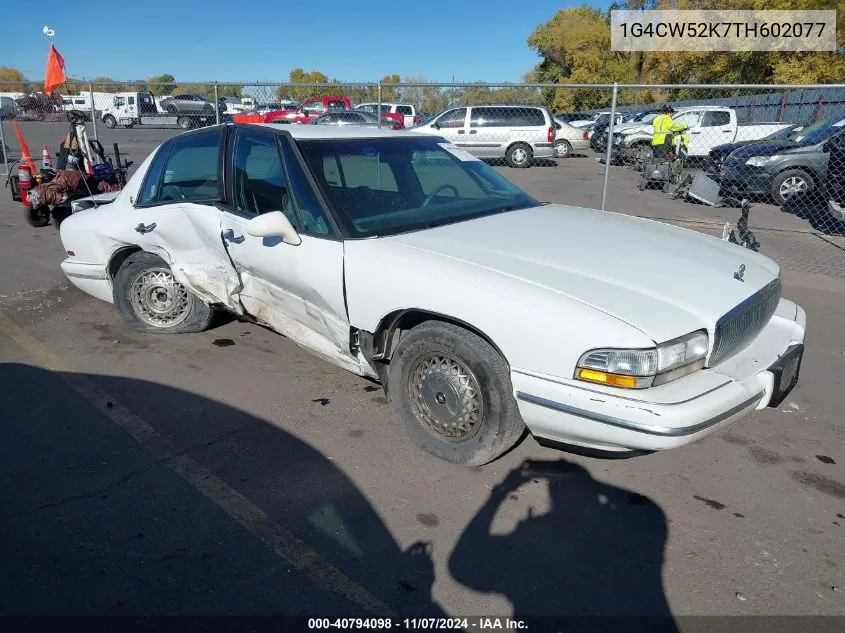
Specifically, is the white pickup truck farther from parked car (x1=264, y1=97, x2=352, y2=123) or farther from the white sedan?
the white sedan

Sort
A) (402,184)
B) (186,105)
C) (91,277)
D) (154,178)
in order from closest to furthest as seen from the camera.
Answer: (402,184), (154,178), (91,277), (186,105)

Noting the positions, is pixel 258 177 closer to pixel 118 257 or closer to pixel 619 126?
pixel 118 257

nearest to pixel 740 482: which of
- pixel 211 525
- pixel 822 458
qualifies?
pixel 822 458

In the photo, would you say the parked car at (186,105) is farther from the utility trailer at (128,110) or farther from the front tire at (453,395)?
the front tire at (453,395)

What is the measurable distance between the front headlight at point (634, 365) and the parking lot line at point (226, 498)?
125 centimetres

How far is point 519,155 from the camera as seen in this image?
1950 cm

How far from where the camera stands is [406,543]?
9.05 ft

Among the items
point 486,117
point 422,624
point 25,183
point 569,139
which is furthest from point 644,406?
point 569,139

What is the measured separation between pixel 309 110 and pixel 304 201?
22120mm

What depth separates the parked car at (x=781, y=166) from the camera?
11.5m

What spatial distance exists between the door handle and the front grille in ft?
9.13

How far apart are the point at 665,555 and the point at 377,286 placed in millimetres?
1800

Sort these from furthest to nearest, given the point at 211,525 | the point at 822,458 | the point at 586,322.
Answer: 1. the point at 822,458
2. the point at 211,525
3. the point at 586,322

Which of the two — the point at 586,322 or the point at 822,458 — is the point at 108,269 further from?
the point at 822,458
